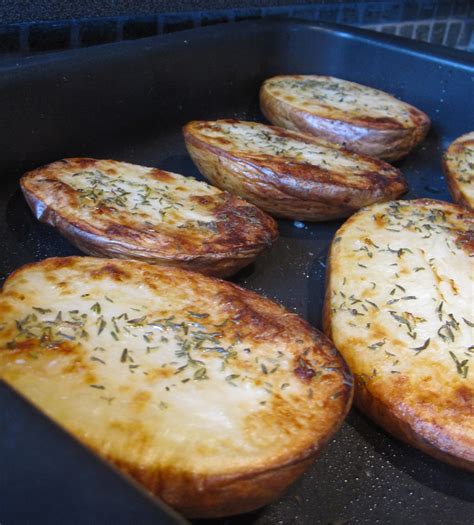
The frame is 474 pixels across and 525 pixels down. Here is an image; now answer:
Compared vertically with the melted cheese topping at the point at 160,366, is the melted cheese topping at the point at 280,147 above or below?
above

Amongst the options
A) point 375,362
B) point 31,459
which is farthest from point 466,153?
point 31,459

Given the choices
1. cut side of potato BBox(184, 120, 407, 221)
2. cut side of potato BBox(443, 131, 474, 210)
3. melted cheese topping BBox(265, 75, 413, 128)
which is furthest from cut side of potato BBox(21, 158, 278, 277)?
melted cheese topping BBox(265, 75, 413, 128)

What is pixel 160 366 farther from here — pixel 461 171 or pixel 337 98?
pixel 337 98

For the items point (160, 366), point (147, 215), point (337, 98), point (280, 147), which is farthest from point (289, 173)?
point (160, 366)

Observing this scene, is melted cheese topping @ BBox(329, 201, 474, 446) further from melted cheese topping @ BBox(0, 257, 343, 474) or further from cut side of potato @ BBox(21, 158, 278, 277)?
cut side of potato @ BBox(21, 158, 278, 277)

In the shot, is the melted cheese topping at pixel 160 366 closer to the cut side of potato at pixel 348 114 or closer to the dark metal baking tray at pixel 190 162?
the dark metal baking tray at pixel 190 162

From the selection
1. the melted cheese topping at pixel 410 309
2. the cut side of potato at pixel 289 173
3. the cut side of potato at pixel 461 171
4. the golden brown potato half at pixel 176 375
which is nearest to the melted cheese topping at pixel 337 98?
the cut side of potato at pixel 461 171
